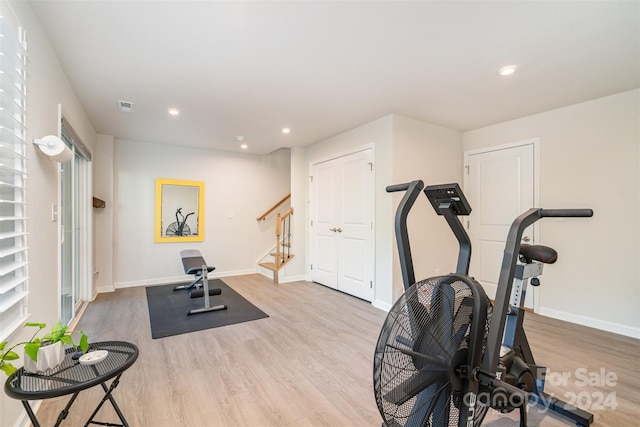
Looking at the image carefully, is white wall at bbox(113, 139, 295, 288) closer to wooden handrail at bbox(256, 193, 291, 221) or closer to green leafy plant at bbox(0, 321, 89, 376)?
wooden handrail at bbox(256, 193, 291, 221)

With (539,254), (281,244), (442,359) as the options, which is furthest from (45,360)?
(281,244)

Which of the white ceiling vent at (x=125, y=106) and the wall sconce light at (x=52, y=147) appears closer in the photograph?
the wall sconce light at (x=52, y=147)

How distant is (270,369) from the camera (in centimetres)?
213

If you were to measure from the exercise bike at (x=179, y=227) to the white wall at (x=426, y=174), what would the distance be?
3.56m

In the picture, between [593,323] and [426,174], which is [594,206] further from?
[426,174]

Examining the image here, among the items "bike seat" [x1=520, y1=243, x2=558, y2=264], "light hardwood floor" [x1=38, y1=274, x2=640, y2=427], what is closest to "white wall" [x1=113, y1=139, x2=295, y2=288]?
"light hardwood floor" [x1=38, y1=274, x2=640, y2=427]

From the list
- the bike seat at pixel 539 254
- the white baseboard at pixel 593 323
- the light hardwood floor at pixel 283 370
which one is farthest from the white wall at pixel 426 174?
the bike seat at pixel 539 254

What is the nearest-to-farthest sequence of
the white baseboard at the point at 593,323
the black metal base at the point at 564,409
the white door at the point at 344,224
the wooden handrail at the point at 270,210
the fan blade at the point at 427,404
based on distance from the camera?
the fan blade at the point at 427,404, the black metal base at the point at 564,409, the white baseboard at the point at 593,323, the white door at the point at 344,224, the wooden handrail at the point at 270,210

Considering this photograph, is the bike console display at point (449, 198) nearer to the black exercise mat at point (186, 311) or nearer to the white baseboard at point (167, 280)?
the black exercise mat at point (186, 311)

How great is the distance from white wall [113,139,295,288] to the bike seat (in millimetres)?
4621

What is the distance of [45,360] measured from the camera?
44.8 inches

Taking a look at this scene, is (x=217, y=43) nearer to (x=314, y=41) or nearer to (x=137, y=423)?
(x=314, y=41)

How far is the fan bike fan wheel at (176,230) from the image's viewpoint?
16.1 feet

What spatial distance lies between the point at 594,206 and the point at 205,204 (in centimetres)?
533
